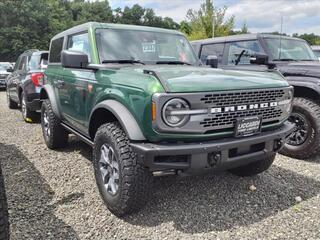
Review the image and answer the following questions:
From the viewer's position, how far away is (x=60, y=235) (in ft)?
9.73

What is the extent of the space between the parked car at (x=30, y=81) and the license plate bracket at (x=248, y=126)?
16.9ft

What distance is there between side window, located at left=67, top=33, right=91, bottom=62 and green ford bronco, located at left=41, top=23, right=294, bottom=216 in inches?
0.6

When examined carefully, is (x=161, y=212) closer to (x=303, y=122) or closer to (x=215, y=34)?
(x=303, y=122)

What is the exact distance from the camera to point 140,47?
4.14 m

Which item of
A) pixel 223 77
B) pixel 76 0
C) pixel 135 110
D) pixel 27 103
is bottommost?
pixel 27 103

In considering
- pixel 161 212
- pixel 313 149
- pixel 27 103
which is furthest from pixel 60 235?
pixel 27 103

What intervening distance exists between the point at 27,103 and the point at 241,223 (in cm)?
588

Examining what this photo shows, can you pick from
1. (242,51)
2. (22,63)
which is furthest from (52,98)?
(22,63)

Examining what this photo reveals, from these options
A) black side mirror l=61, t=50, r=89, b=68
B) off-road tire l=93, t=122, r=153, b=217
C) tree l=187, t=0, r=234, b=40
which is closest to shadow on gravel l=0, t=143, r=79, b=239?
off-road tire l=93, t=122, r=153, b=217

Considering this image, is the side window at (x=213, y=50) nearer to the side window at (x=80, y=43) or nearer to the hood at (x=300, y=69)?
the hood at (x=300, y=69)

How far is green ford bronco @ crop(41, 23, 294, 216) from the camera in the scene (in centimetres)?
282

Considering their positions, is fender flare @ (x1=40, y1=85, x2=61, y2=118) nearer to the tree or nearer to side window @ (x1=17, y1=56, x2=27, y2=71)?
side window @ (x1=17, y1=56, x2=27, y2=71)

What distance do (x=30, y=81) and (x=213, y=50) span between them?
3.99 metres

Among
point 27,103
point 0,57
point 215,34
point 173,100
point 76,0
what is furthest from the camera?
point 76,0
